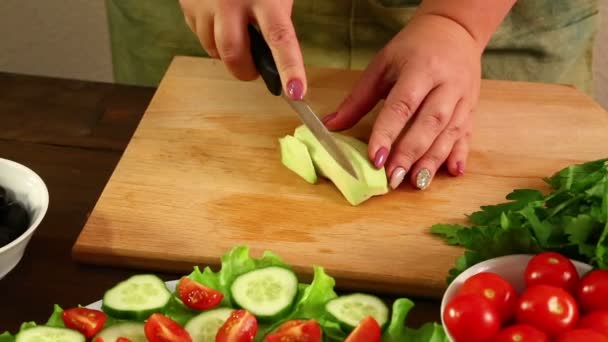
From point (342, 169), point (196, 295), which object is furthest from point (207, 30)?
point (196, 295)

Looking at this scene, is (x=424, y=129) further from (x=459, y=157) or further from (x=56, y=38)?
(x=56, y=38)

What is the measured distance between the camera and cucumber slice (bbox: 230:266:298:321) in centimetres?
108

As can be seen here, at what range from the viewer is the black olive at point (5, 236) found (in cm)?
116

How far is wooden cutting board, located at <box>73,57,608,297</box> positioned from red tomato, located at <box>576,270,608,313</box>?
0.26 m

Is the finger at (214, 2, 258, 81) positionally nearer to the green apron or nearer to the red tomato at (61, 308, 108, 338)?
the green apron

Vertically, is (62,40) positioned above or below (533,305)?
below

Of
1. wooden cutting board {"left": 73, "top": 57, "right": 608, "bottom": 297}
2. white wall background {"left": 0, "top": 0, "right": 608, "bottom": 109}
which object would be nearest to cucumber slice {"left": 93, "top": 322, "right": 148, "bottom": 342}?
wooden cutting board {"left": 73, "top": 57, "right": 608, "bottom": 297}

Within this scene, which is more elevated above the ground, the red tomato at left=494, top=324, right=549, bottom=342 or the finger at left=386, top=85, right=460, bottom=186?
the red tomato at left=494, top=324, right=549, bottom=342

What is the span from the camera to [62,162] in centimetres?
151

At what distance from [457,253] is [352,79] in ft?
1.82


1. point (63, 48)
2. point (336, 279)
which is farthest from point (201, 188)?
point (63, 48)

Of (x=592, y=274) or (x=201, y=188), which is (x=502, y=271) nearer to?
(x=592, y=274)

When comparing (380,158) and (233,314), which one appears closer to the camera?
(233,314)

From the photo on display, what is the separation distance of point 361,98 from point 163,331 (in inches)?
27.2
